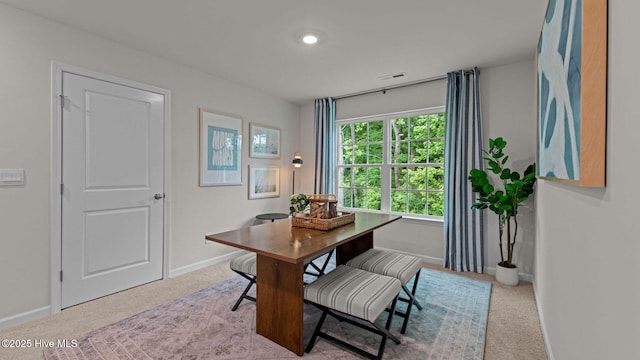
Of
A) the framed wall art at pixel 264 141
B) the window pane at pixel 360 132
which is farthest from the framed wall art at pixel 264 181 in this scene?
the window pane at pixel 360 132

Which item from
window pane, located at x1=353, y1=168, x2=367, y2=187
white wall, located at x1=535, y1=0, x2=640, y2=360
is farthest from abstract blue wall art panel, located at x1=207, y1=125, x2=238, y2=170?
white wall, located at x1=535, y1=0, x2=640, y2=360

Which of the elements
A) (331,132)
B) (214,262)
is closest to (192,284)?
(214,262)

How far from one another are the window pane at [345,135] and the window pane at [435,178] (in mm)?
1348

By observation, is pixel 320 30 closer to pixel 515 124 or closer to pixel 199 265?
pixel 515 124

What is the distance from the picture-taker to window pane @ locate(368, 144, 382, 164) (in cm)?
428

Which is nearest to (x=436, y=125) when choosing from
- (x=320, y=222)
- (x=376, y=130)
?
(x=376, y=130)

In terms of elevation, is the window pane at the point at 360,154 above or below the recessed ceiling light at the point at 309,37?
below

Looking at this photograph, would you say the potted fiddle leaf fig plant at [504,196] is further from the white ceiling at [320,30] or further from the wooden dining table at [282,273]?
the wooden dining table at [282,273]

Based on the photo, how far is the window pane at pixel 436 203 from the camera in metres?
3.77

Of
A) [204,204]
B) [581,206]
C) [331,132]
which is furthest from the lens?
[331,132]

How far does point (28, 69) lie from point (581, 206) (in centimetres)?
374

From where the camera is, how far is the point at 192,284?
303cm

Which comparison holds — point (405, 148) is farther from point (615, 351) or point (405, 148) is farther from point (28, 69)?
point (28, 69)

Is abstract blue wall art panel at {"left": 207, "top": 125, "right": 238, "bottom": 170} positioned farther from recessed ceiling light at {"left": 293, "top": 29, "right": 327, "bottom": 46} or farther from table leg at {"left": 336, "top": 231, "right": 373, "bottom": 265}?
table leg at {"left": 336, "top": 231, "right": 373, "bottom": 265}
